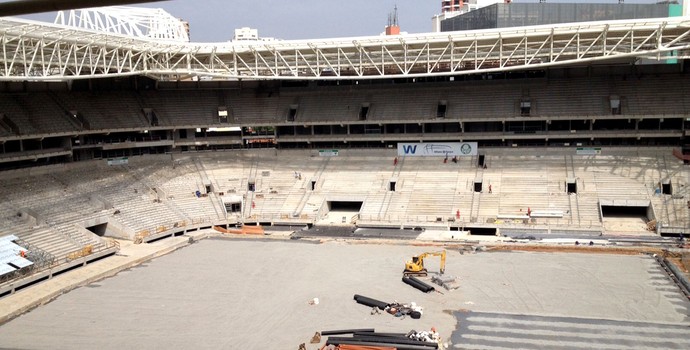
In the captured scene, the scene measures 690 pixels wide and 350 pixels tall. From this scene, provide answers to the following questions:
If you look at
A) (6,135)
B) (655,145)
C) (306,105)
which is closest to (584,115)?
(655,145)

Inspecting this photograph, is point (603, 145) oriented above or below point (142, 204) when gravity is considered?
above

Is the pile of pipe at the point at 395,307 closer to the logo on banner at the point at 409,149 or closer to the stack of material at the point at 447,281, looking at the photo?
the stack of material at the point at 447,281

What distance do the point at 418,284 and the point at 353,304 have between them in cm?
326

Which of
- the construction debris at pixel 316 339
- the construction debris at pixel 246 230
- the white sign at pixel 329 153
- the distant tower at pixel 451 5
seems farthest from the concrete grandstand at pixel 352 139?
the distant tower at pixel 451 5

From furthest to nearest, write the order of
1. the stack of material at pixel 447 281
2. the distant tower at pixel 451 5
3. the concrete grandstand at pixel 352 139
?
the distant tower at pixel 451 5 < the concrete grandstand at pixel 352 139 < the stack of material at pixel 447 281

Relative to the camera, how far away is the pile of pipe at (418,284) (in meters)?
22.8

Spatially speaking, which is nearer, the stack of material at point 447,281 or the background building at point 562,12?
the stack of material at point 447,281

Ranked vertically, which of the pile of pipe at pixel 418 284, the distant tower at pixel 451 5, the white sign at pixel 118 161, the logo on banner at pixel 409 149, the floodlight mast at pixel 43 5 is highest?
the distant tower at pixel 451 5

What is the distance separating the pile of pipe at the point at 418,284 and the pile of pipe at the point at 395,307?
6.29 ft

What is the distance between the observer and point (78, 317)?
69.7 feet

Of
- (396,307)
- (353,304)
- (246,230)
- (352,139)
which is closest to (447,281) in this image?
(396,307)

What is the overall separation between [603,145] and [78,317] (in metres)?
34.5

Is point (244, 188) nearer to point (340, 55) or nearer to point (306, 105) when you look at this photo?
point (306, 105)

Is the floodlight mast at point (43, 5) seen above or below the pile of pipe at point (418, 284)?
above
